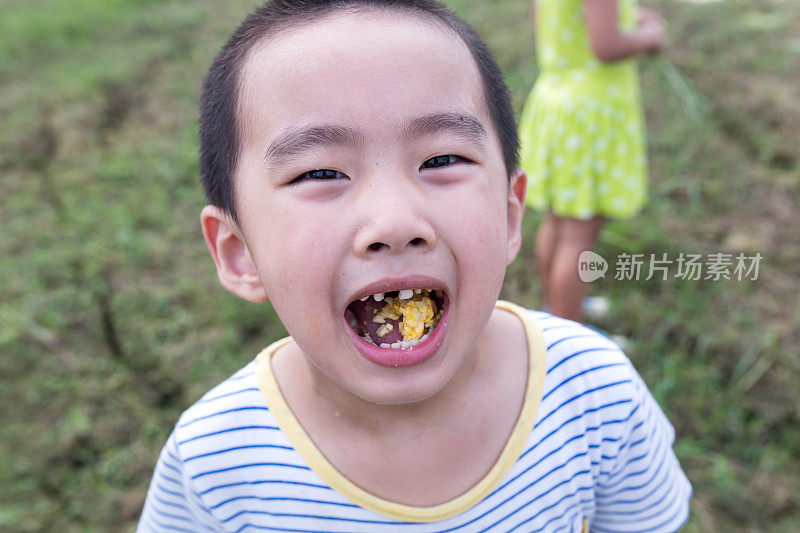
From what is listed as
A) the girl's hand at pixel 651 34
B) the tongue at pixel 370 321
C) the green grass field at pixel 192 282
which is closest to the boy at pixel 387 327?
the tongue at pixel 370 321

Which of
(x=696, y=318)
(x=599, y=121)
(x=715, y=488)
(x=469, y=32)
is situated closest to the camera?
(x=469, y=32)

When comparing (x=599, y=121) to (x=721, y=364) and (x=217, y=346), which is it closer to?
(x=721, y=364)

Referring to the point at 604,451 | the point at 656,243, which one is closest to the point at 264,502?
the point at 604,451

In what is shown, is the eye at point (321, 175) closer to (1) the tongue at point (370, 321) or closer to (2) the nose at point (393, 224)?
(2) the nose at point (393, 224)

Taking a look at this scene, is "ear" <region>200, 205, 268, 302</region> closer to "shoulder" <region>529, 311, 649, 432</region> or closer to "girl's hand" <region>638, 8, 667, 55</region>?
"shoulder" <region>529, 311, 649, 432</region>

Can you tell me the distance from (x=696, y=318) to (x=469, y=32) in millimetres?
2036

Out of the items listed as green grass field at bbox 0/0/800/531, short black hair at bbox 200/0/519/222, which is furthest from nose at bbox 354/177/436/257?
green grass field at bbox 0/0/800/531

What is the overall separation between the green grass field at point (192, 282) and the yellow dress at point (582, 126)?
25.4 inches

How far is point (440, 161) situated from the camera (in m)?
0.92

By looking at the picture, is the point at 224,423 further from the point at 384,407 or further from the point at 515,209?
the point at 515,209

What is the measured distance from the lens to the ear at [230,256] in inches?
42.7

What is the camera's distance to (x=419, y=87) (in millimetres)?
884

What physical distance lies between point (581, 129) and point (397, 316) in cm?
159

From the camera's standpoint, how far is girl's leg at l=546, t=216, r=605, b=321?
2412 mm
